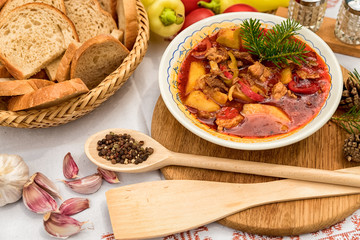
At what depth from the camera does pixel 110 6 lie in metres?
3.02

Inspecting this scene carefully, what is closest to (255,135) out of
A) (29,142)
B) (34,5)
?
(29,142)

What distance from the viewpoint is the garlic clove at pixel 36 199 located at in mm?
2289

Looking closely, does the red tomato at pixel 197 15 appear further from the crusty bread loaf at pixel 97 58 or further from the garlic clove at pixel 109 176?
the garlic clove at pixel 109 176

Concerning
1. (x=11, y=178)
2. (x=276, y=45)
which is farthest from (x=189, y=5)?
(x=11, y=178)

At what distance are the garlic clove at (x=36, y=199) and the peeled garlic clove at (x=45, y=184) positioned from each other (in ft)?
0.11

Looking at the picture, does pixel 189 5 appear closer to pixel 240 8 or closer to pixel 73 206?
pixel 240 8

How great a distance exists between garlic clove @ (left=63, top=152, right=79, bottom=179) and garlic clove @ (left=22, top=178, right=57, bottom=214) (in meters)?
0.19

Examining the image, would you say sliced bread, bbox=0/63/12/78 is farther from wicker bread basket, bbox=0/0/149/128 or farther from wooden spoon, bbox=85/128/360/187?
wooden spoon, bbox=85/128/360/187

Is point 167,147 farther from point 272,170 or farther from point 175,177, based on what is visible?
point 272,170

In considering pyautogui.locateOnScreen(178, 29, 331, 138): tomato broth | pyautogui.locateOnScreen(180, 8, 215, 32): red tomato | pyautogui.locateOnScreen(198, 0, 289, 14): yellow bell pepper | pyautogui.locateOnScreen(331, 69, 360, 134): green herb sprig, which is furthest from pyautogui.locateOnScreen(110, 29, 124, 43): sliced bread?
pyautogui.locateOnScreen(331, 69, 360, 134): green herb sprig

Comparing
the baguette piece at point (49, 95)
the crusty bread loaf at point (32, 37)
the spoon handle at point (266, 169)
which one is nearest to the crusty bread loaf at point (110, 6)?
the crusty bread loaf at point (32, 37)

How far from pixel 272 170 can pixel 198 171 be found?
453mm

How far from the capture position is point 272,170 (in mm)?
2266

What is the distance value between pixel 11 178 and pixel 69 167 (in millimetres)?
356
